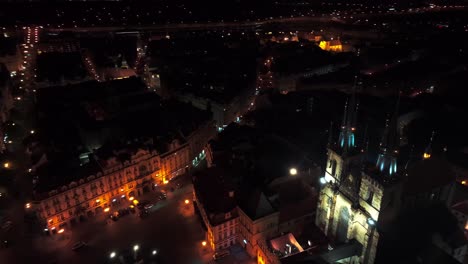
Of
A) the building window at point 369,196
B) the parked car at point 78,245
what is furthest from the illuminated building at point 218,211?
the building window at point 369,196

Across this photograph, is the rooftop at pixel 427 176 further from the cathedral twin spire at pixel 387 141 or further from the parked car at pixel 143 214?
the parked car at pixel 143 214

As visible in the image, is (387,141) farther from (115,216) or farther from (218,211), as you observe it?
(115,216)

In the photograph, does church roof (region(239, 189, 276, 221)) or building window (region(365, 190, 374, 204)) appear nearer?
building window (region(365, 190, 374, 204))

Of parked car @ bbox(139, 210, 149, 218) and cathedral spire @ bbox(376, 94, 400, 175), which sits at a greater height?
cathedral spire @ bbox(376, 94, 400, 175)

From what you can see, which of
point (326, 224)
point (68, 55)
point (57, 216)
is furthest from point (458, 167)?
point (68, 55)

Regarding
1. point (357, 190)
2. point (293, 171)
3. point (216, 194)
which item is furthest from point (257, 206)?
point (357, 190)

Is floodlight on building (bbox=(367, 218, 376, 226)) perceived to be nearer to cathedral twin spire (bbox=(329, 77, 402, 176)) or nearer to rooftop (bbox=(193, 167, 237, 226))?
cathedral twin spire (bbox=(329, 77, 402, 176))

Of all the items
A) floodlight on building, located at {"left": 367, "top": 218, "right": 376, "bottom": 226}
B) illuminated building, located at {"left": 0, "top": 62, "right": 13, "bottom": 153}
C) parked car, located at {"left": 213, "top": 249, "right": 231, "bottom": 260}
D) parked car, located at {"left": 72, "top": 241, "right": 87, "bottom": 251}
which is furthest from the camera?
illuminated building, located at {"left": 0, "top": 62, "right": 13, "bottom": 153}

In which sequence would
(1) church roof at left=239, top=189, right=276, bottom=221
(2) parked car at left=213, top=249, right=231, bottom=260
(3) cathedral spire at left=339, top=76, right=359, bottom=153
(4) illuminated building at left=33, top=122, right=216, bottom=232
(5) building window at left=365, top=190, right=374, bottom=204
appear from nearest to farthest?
(5) building window at left=365, top=190, right=374, bottom=204
(3) cathedral spire at left=339, top=76, right=359, bottom=153
(1) church roof at left=239, top=189, right=276, bottom=221
(2) parked car at left=213, top=249, right=231, bottom=260
(4) illuminated building at left=33, top=122, right=216, bottom=232

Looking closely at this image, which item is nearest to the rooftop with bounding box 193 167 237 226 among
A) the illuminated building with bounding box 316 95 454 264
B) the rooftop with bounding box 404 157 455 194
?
the illuminated building with bounding box 316 95 454 264
